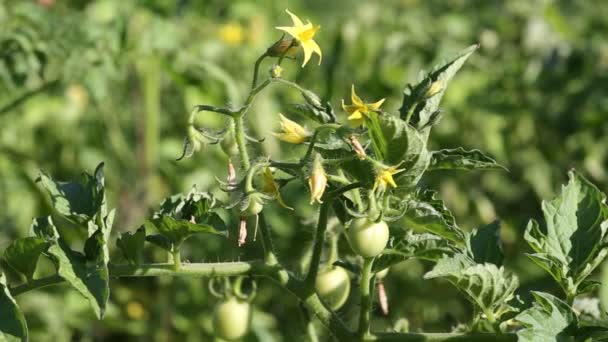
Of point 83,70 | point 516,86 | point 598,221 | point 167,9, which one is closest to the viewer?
point 598,221

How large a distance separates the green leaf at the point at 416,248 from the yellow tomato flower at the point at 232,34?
2510 millimetres

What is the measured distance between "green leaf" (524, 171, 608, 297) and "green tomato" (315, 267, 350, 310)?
265 millimetres

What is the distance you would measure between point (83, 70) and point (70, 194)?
1001 millimetres

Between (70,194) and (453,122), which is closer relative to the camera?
(70,194)

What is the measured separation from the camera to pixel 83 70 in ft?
6.81

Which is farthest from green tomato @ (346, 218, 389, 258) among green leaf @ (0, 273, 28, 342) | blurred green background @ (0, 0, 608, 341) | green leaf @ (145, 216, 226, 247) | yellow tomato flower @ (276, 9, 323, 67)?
blurred green background @ (0, 0, 608, 341)

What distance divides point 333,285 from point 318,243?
0.13 metres

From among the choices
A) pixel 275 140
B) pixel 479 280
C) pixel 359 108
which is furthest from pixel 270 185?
pixel 275 140

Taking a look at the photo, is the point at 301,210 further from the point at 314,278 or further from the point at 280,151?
the point at 314,278

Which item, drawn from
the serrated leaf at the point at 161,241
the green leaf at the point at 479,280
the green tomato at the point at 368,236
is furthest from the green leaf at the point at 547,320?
the serrated leaf at the point at 161,241

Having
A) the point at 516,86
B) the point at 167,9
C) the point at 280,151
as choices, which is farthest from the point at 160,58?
the point at 516,86

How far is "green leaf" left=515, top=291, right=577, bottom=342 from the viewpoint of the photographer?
971 mm

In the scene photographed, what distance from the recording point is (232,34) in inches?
140

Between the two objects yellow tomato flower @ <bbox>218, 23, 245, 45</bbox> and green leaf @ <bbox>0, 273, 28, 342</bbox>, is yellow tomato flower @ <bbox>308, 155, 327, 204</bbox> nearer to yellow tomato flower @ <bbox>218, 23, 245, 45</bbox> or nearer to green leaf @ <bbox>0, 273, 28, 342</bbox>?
green leaf @ <bbox>0, 273, 28, 342</bbox>
